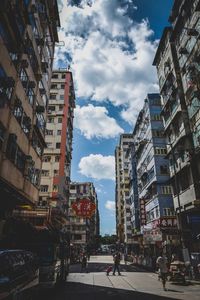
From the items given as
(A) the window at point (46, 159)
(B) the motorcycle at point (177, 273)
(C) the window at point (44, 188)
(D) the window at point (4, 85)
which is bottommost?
(B) the motorcycle at point (177, 273)

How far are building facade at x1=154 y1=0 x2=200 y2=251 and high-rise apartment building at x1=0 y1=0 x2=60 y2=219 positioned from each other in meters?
14.0

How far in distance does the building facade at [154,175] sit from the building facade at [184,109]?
3942 millimetres

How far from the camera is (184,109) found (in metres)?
25.2

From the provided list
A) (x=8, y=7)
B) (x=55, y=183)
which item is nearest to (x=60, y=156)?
(x=55, y=183)

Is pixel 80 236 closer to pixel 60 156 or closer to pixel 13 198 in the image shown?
pixel 60 156

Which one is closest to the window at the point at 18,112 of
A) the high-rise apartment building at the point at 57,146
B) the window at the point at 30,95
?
the window at the point at 30,95

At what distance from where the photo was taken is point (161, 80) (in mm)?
32562

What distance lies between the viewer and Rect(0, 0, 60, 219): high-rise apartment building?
14.3 meters

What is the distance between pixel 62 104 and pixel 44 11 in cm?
2874

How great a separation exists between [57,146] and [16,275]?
42.7 meters

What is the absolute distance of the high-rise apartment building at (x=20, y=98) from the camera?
14305 millimetres

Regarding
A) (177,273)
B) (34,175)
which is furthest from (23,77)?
(177,273)

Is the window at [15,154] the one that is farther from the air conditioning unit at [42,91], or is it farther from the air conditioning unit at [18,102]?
the air conditioning unit at [42,91]

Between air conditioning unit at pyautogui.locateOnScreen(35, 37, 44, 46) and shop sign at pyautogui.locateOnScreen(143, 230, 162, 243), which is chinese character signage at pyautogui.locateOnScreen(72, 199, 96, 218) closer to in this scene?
shop sign at pyautogui.locateOnScreen(143, 230, 162, 243)
